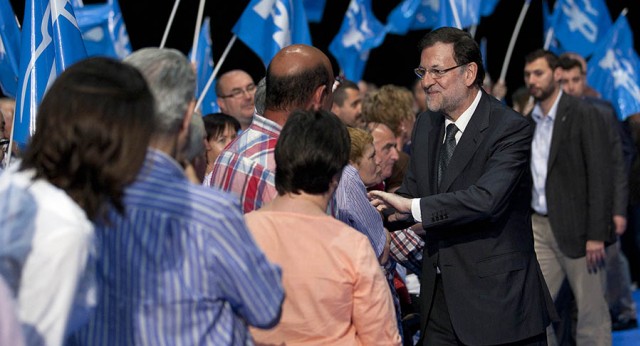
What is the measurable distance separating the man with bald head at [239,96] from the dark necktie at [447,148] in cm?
383

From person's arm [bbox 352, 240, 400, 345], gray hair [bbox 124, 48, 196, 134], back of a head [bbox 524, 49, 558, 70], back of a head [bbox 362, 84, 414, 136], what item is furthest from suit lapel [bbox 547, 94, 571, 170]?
gray hair [bbox 124, 48, 196, 134]

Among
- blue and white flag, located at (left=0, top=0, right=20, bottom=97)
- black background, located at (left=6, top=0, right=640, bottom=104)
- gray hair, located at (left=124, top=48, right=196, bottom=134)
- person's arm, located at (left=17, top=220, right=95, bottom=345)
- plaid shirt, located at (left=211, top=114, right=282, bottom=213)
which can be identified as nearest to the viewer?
person's arm, located at (left=17, top=220, right=95, bottom=345)

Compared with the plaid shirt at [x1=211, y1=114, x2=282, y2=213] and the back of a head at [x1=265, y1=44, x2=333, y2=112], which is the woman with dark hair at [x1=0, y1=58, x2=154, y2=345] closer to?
the plaid shirt at [x1=211, y1=114, x2=282, y2=213]

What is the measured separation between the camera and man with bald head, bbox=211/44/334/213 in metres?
4.17

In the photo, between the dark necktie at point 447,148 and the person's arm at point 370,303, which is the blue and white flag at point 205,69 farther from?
the person's arm at point 370,303

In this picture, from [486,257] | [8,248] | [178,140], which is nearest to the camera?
[8,248]

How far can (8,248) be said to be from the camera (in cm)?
238

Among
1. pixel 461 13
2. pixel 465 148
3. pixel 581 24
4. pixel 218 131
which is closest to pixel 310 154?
pixel 465 148

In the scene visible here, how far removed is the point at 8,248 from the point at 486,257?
3.01 metres

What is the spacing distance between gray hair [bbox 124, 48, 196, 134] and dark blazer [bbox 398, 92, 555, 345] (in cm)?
210

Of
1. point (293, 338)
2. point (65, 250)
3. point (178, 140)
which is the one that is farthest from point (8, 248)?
point (293, 338)

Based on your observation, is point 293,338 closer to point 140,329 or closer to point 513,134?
point 140,329

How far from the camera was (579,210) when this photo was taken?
775 centimetres

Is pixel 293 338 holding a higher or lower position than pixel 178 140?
lower
